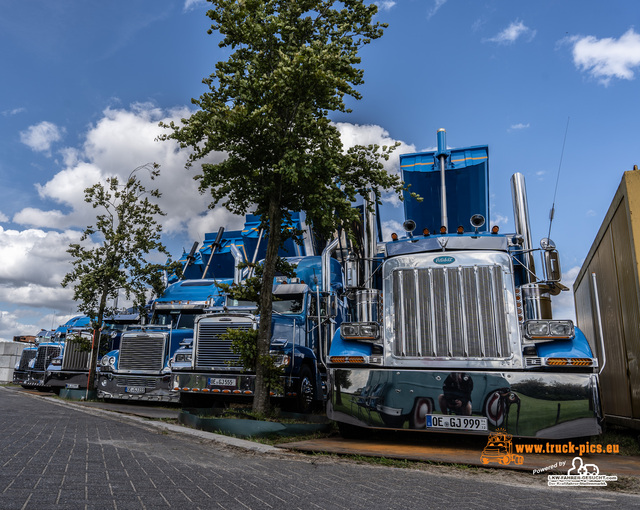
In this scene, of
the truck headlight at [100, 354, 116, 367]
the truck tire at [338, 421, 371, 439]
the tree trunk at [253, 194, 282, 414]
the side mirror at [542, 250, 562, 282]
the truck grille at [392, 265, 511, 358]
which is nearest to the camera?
the truck grille at [392, 265, 511, 358]

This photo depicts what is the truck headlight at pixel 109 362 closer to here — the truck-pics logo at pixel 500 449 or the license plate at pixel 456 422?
the license plate at pixel 456 422

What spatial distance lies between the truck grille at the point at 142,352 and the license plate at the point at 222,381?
13.4ft

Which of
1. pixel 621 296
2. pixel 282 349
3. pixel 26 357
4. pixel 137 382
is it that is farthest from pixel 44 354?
pixel 621 296

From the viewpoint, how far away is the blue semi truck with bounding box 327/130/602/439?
5.93 m

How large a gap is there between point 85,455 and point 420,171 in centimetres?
759

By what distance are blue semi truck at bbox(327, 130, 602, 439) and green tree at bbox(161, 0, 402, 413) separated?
1.87 m

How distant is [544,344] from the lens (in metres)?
6.28

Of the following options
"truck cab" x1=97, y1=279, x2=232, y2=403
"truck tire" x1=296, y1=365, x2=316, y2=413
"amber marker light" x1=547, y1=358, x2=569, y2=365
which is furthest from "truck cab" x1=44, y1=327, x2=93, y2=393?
"amber marker light" x1=547, y1=358, x2=569, y2=365

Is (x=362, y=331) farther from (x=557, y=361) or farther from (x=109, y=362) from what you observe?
(x=109, y=362)

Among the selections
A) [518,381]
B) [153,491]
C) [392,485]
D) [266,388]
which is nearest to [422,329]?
[518,381]

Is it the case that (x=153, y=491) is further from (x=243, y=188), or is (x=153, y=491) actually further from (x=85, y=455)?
(x=243, y=188)

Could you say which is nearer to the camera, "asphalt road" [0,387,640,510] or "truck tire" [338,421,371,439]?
"asphalt road" [0,387,640,510]

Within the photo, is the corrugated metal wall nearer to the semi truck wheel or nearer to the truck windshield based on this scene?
the semi truck wheel

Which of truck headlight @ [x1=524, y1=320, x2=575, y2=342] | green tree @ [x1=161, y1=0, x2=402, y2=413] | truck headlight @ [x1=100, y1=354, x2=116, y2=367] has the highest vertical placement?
green tree @ [x1=161, y1=0, x2=402, y2=413]
